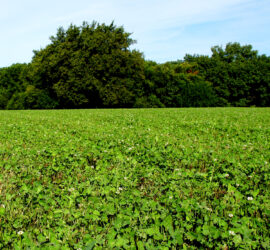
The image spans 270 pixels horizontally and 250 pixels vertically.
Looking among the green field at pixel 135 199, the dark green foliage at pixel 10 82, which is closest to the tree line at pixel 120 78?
the dark green foliage at pixel 10 82

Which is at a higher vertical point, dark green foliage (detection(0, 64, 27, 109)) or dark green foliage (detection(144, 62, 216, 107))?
dark green foliage (detection(0, 64, 27, 109))

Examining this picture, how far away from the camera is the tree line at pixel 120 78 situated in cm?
3284

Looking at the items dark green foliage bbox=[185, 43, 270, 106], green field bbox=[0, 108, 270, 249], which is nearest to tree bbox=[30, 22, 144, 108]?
dark green foliage bbox=[185, 43, 270, 106]

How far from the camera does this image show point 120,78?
34.0 metres

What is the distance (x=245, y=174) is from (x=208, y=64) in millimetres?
39103

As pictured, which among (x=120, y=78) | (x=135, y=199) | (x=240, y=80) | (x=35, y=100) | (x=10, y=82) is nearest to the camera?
(x=135, y=199)

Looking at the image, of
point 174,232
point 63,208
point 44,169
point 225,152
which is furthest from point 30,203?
point 225,152

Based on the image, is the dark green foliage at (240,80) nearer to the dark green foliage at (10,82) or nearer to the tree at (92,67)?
the tree at (92,67)

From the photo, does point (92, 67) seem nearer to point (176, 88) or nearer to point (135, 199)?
point (176, 88)

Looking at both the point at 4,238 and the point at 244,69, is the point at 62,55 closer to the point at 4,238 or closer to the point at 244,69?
the point at 244,69

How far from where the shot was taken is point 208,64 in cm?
4019

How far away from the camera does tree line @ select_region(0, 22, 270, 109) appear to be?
32.8m

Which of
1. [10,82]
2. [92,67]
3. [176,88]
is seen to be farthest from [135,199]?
[10,82]

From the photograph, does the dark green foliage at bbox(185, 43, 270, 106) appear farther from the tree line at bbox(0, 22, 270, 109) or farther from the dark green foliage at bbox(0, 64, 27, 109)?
the dark green foliage at bbox(0, 64, 27, 109)
